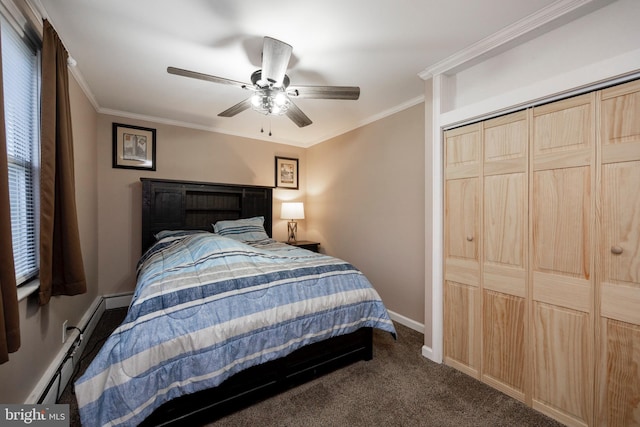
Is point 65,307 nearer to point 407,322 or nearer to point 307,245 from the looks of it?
point 307,245

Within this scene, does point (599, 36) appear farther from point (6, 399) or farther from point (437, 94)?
point (6, 399)

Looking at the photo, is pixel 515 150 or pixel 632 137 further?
pixel 515 150

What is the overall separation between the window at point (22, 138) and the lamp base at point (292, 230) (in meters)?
3.01

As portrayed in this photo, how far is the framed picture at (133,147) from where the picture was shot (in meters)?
3.25

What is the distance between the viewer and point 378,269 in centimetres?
330

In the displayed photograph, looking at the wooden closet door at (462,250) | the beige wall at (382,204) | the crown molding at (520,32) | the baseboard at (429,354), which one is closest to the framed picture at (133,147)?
the beige wall at (382,204)

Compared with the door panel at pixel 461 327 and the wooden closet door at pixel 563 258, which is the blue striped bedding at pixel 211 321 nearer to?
the door panel at pixel 461 327

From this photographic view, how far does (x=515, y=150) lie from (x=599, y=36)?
0.71 metres

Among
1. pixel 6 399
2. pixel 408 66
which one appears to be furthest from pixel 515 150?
pixel 6 399

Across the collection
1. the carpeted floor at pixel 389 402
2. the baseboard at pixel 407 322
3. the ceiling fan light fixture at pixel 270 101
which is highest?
the ceiling fan light fixture at pixel 270 101

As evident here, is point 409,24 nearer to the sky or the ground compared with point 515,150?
nearer to the sky

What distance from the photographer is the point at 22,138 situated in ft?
5.08

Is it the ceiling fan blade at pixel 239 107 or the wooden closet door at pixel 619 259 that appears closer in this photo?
the wooden closet door at pixel 619 259

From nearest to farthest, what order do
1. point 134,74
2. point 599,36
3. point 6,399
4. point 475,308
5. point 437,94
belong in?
point 6,399, point 599,36, point 475,308, point 437,94, point 134,74
